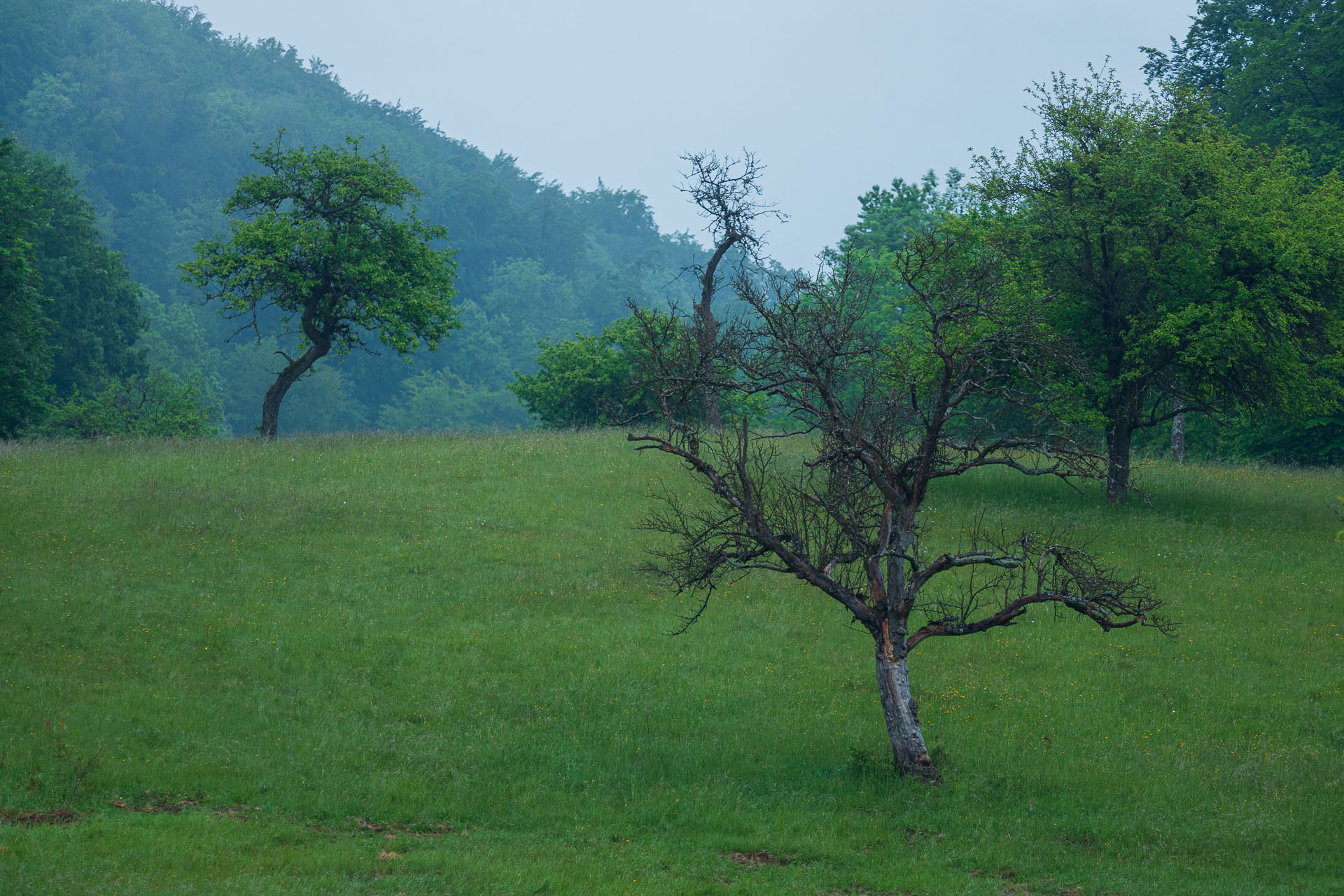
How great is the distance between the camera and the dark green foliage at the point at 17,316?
30.1 meters

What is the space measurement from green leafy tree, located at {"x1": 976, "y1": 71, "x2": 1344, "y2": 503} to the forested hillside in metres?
69.6

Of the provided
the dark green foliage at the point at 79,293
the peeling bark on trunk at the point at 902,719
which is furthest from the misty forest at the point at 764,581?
the dark green foliage at the point at 79,293

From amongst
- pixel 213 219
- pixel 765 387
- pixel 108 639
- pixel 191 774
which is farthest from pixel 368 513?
pixel 213 219

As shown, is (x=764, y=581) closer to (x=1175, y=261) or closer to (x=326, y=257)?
(x=1175, y=261)

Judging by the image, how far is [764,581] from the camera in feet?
83.3

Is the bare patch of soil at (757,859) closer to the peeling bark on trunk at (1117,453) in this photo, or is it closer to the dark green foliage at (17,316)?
the peeling bark on trunk at (1117,453)

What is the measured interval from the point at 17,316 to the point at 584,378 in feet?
74.4

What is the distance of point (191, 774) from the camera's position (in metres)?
14.6

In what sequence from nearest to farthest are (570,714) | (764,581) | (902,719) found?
(902,719), (570,714), (764,581)

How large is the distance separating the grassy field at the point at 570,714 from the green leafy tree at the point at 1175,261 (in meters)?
4.03

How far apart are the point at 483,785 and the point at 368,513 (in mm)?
13760

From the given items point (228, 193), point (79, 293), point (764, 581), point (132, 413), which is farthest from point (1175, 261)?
point (228, 193)

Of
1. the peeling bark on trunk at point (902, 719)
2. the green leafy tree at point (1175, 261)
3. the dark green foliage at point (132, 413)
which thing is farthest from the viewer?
the dark green foliage at point (132, 413)

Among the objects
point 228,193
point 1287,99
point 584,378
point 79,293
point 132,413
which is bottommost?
point 132,413
